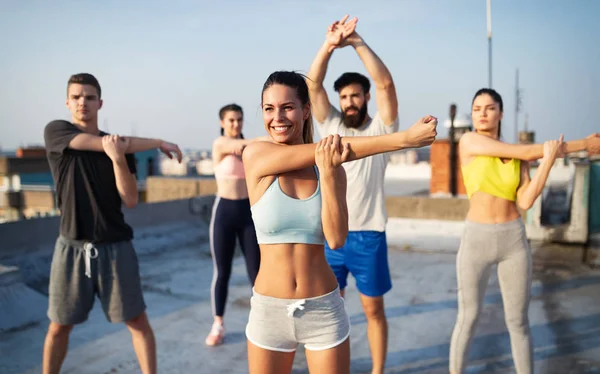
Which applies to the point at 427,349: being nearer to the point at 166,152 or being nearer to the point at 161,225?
the point at 166,152

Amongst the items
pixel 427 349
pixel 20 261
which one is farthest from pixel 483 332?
pixel 20 261

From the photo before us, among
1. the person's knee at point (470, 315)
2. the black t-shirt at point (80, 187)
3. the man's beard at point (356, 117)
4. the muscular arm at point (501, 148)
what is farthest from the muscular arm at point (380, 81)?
the black t-shirt at point (80, 187)

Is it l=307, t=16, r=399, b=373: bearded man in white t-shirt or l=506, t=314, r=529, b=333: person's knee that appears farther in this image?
l=307, t=16, r=399, b=373: bearded man in white t-shirt

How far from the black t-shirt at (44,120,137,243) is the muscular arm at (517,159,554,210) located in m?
2.57

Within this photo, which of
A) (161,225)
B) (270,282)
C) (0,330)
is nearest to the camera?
(270,282)

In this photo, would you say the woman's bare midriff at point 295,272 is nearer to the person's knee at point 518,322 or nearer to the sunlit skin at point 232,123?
the person's knee at point 518,322

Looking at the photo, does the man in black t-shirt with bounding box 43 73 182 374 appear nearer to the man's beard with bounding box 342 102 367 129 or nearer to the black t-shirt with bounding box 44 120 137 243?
the black t-shirt with bounding box 44 120 137 243

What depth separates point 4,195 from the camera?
21.7m

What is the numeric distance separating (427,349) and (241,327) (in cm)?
176

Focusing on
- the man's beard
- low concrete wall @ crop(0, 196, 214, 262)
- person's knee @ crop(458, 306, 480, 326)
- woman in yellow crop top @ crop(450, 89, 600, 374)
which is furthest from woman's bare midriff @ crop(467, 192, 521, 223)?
low concrete wall @ crop(0, 196, 214, 262)

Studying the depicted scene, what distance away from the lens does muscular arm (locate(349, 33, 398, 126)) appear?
9.42 ft

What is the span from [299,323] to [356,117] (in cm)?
177

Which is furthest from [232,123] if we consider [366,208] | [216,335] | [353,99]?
[216,335]

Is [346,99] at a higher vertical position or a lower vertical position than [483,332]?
higher
